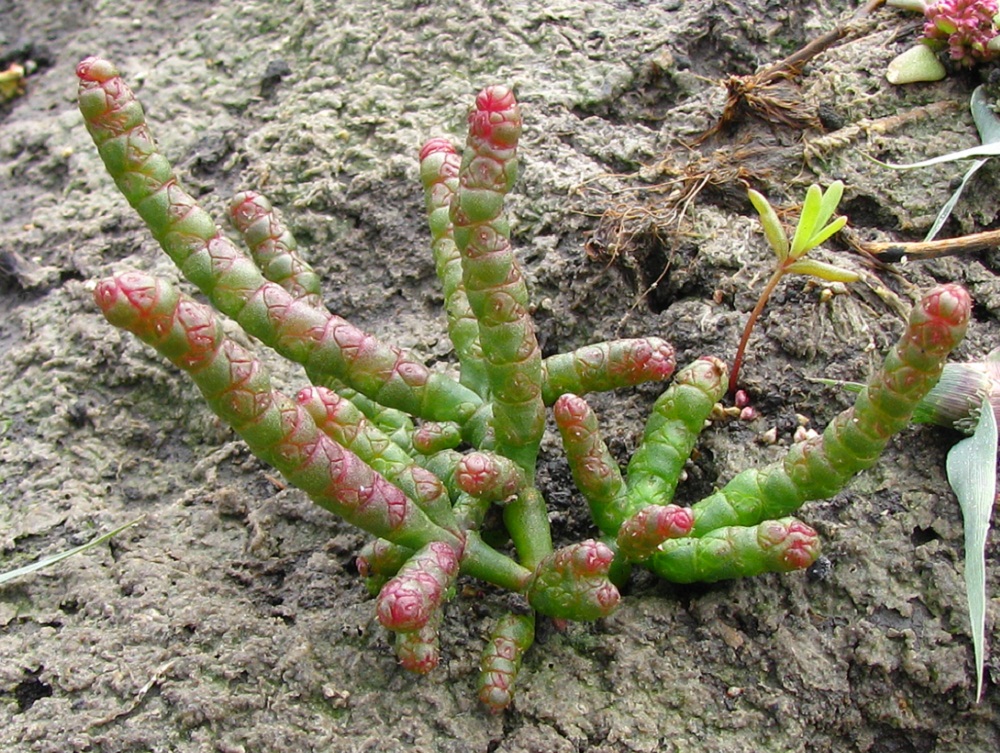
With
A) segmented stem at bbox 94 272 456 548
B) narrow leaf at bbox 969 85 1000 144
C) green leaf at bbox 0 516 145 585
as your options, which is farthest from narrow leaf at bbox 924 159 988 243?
green leaf at bbox 0 516 145 585

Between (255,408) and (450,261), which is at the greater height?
(255,408)

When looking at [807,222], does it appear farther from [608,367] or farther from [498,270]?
[498,270]

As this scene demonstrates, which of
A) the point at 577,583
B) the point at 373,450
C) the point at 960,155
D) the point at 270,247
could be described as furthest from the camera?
the point at 960,155

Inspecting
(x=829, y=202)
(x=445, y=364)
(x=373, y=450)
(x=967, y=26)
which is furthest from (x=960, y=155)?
(x=373, y=450)

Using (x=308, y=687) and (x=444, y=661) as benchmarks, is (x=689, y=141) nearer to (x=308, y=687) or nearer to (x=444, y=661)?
(x=444, y=661)

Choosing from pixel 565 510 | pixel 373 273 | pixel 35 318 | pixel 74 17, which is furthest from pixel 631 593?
pixel 74 17

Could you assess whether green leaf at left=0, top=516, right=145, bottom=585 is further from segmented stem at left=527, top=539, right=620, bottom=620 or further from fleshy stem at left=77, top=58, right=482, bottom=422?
segmented stem at left=527, top=539, right=620, bottom=620

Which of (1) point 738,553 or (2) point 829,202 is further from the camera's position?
(2) point 829,202
